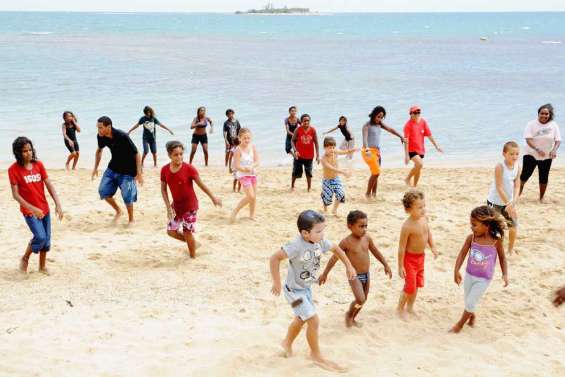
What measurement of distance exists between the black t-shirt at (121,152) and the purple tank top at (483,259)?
4906 millimetres

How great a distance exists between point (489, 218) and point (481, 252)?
0.35 meters

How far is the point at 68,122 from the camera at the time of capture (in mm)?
13508

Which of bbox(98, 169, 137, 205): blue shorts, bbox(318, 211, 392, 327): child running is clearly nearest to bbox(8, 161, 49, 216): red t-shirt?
bbox(98, 169, 137, 205): blue shorts

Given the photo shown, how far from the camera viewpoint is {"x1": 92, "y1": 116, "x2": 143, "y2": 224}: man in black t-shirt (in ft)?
27.9

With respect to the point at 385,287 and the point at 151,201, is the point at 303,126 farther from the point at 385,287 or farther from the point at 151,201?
the point at 385,287

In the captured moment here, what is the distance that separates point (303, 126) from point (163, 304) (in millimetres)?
5401

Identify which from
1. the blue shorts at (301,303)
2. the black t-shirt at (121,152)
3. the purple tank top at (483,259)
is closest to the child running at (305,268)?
the blue shorts at (301,303)

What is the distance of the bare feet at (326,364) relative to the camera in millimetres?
5148

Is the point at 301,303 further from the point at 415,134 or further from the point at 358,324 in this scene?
the point at 415,134

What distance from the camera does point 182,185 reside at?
7.32 metres

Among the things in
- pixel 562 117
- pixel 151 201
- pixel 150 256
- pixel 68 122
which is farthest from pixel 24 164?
pixel 562 117

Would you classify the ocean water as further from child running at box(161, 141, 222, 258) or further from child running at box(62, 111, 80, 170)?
child running at box(161, 141, 222, 258)

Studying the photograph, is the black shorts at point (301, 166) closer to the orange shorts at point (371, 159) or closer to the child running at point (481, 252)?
the orange shorts at point (371, 159)

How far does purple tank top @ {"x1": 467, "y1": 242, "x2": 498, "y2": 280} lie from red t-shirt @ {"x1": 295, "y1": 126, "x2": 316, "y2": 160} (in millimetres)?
5654
